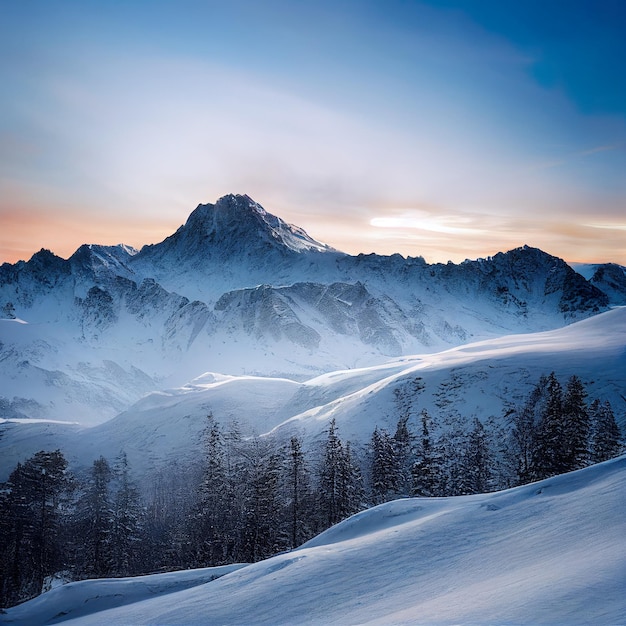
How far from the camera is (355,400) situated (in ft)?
305

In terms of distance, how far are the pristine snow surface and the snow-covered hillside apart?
51.7m

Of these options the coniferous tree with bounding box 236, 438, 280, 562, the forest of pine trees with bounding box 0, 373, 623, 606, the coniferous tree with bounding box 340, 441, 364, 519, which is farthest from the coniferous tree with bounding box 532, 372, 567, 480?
the coniferous tree with bounding box 236, 438, 280, 562

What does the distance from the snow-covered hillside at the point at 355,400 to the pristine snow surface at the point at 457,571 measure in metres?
51.7

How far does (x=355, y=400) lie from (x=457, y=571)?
8195 cm

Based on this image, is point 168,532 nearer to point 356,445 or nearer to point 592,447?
point 356,445

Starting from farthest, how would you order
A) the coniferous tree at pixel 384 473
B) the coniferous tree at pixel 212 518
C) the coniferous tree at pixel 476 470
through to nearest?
the coniferous tree at pixel 212 518 < the coniferous tree at pixel 384 473 < the coniferous tree at pixel 476 470

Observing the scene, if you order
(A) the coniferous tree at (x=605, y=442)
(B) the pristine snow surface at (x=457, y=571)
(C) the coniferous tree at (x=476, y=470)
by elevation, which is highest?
(B) the pristine snow surface at (x=457, y=571)

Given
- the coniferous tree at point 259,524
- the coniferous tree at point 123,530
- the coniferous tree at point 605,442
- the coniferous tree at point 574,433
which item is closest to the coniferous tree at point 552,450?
the coniferous tree at point 574,433

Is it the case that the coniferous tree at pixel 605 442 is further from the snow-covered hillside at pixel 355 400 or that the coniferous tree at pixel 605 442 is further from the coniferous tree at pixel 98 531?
the coniferous tree at pixel 98 531

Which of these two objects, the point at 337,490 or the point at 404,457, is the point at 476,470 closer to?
the point at 404,457

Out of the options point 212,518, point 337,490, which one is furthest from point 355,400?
point 337,490

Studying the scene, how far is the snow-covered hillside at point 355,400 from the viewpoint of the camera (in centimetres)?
7319

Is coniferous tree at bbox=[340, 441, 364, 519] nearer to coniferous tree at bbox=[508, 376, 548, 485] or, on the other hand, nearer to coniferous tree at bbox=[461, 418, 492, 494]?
coniferous tree at bbox=[461, 418, 492, 494]

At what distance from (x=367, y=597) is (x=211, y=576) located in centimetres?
1408
